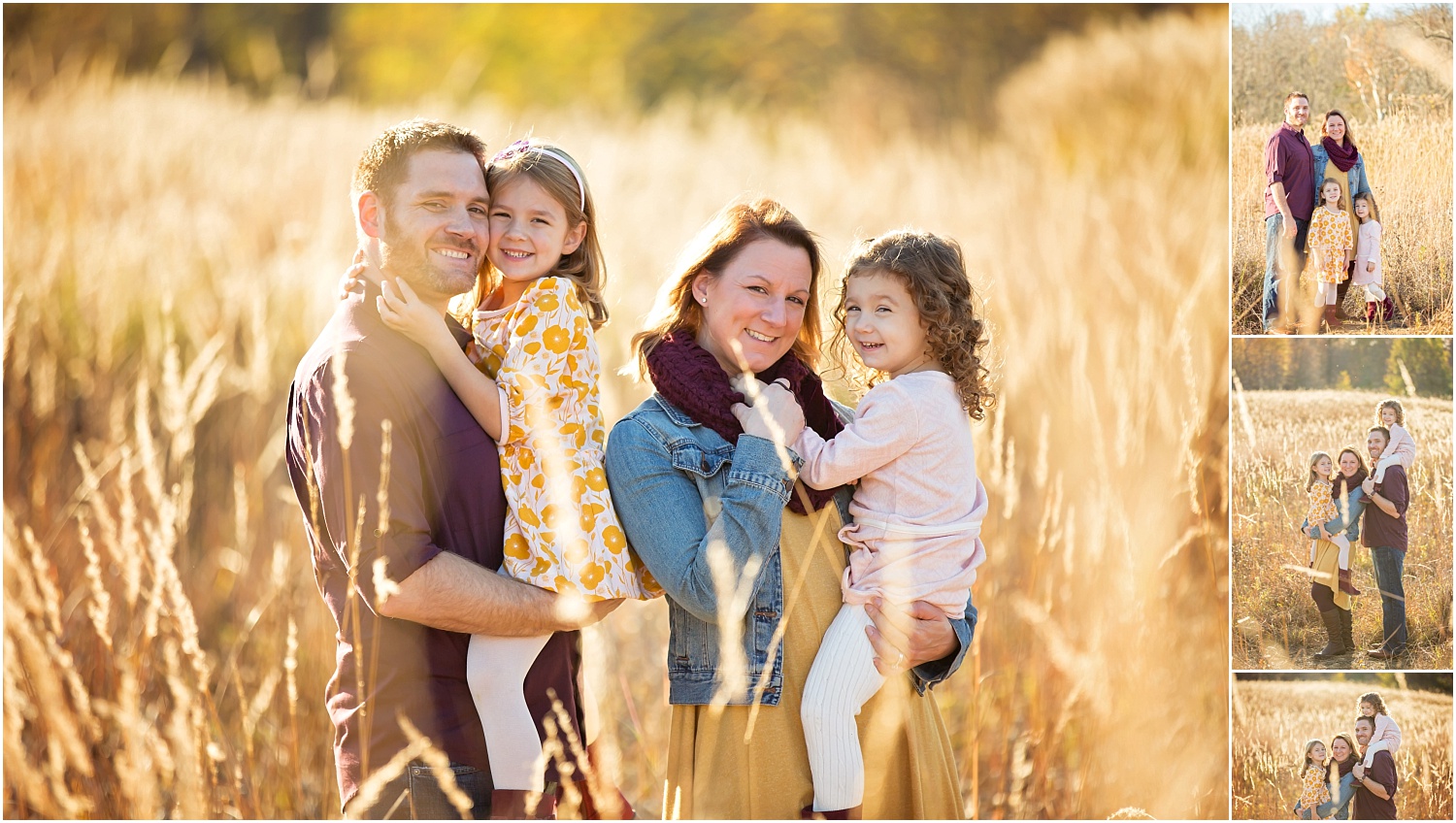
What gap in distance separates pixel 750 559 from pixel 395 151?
114 centimetres

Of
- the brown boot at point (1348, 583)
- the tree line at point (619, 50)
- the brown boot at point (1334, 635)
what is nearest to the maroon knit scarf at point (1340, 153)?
the brown boot at point (1348, 583)

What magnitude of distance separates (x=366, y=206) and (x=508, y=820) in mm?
1305

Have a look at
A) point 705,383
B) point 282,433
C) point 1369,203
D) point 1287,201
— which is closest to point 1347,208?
point 1369,203

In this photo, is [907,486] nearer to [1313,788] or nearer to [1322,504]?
[1322,504]

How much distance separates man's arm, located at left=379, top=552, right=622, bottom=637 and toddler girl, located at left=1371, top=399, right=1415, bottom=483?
2555 mm

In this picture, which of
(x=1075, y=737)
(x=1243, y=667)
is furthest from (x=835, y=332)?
(x=1243, y=667)

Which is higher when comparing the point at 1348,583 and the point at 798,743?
the point at 1348,583

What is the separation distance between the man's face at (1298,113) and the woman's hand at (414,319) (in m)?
2.75

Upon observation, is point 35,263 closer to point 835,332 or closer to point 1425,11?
point 835,332

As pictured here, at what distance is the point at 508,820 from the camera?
206 centimetres

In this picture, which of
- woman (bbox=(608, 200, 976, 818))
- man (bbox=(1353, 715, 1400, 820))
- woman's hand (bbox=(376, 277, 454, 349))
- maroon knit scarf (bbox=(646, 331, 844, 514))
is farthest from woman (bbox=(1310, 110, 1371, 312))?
woman's hand (bbox=(376, 277, 454, 349))

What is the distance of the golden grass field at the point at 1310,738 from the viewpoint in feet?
10.4

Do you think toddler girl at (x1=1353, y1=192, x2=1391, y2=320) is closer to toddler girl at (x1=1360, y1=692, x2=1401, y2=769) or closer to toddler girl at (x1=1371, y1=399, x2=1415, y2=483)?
toddler girl at (x1=1371, y1=399, x2=1415, y2=483)

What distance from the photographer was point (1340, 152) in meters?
3.25
